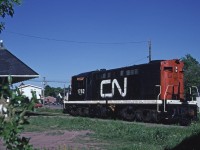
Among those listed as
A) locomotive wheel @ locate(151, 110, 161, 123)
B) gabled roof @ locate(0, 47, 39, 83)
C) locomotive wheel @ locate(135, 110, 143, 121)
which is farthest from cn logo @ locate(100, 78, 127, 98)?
gabled roof @ locate(0, 47, 39, 83)

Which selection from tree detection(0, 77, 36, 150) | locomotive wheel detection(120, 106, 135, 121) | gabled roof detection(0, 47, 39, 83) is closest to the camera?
tree detection(0, 77, 36, 150)

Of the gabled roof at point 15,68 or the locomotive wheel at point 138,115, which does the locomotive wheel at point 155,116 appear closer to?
the locomotive wheel at point 138,115

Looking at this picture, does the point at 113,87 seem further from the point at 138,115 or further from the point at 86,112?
the point at 86,112

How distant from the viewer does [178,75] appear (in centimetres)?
2167

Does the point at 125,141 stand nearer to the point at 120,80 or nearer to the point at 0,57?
the point at 120,80

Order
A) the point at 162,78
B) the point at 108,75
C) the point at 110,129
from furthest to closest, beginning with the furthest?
the point at 108,75
the point at 162,78
the point at 110,129

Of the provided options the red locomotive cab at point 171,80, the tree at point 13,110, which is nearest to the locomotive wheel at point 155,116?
the red locomotive cab at point 171,80

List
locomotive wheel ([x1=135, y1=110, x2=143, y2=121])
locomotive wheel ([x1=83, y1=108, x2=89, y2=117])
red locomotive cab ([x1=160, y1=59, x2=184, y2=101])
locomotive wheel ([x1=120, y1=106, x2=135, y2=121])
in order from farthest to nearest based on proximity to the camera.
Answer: locomotive wheel ([x1=83, y1=108, x2=89, y2=117]) < locomotive wheel ([x1=120, y1=106, x2=135, y2=121]) < locomotive wheel ([x1=135, y1=110, x2=143, y2=121]) < red locomotive cab ([x1=160, y1=59, x2=184, y2=101])

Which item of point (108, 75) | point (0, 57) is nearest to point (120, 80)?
point (108, 75)

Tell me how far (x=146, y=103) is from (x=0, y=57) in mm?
14457

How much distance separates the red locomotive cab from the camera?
67.5 feet

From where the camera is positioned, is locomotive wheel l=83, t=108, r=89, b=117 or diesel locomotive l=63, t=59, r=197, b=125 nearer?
diesel locomotive l=63, t=59, r=197, b=125

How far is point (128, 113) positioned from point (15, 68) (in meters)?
10.2

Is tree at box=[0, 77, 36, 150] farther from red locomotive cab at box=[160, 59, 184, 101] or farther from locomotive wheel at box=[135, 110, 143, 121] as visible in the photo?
locomotive wheel at box=[135, 110, 143, 121]
